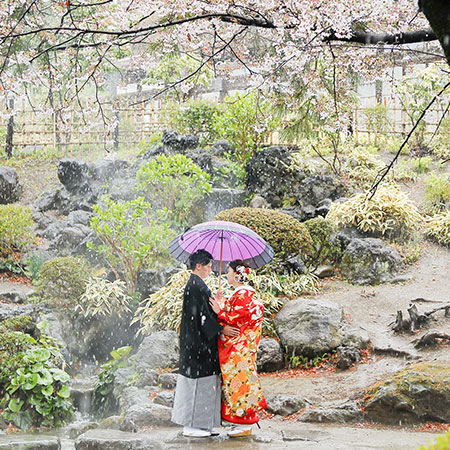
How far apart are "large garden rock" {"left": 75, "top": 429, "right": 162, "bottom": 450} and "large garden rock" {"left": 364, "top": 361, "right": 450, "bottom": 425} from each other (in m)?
2.14

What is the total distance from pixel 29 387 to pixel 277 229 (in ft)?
13.4

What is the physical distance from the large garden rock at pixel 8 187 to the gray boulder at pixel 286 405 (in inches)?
454

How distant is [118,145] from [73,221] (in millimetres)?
8487

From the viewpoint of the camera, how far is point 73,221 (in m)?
12.3

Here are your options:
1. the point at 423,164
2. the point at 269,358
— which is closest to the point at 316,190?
the point at 423,164

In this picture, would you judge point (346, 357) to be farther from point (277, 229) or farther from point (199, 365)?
point (199, 365)

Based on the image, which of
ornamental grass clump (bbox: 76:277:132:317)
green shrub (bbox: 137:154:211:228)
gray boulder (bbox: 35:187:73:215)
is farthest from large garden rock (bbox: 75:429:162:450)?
gray boulder (bbox: 35:187:73:215)

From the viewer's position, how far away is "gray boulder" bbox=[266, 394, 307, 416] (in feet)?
17.8

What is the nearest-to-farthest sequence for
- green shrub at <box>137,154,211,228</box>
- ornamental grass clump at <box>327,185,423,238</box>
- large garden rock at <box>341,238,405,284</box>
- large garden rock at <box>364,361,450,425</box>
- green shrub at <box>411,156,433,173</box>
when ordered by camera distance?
large garden rock at <box>364,361,450,425</box>, large garden rock at <box>341,238,405,284</box>, ornamental grass clump at <box>327,185,423,238</box>, green shrub at <box>137,154,211,228</box>, green shrub at <box>411,156,433,173</box>

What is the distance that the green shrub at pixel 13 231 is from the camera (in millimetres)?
11391

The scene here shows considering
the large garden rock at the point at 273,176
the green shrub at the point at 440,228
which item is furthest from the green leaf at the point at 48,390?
the green shrub at the point at 440,228

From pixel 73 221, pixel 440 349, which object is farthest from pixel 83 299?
pixel 440 349

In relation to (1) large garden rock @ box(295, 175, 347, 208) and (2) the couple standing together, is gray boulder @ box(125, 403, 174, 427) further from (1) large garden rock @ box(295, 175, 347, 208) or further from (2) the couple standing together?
(1) large garden rock @ box(295, 175, 347, 208)

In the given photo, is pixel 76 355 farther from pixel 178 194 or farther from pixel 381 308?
pixel 381 308
